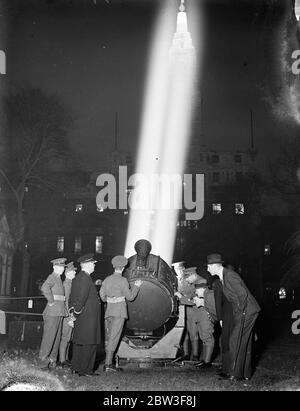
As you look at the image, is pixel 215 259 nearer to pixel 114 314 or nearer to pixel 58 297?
pixel 114 314

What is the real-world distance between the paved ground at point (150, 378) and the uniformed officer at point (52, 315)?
37 centimetres

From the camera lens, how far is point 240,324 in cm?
795

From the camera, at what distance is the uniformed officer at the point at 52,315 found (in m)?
9.21

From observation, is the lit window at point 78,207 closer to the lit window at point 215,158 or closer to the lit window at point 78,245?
the lit window at point 78,245

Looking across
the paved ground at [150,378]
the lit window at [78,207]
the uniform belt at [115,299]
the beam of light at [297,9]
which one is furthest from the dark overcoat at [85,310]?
the lit window at [78,207]

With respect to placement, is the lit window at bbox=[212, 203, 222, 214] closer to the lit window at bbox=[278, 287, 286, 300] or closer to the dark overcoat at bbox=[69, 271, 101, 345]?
the lit window at bbox=[278, 287, 286, 300]

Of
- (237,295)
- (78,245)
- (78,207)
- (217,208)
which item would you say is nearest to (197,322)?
(237,295)

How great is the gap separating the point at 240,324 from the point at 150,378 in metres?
2.05

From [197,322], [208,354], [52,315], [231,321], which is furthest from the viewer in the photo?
[197,322]

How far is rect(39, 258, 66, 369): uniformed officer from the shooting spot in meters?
9.21

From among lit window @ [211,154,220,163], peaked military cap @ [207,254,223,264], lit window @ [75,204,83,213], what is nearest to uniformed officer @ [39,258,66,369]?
peaked military cap @ [207,254,223,264]

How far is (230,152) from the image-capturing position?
63594 millimetres

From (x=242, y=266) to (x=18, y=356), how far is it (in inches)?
1420

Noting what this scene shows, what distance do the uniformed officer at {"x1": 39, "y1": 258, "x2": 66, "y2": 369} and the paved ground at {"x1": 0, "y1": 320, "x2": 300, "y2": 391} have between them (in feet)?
1.21
